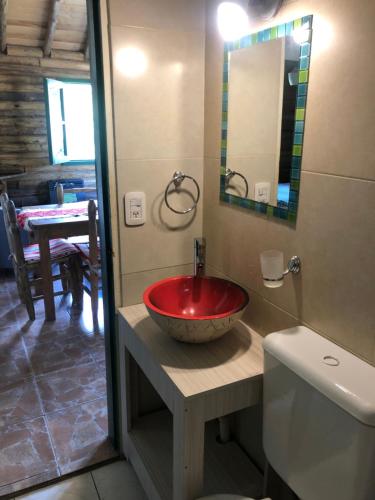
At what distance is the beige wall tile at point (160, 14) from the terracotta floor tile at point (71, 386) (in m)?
1.84

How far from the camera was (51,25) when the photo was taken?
4297 mm

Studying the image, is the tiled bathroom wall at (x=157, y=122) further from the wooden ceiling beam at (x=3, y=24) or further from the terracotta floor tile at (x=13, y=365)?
the wooden ceiling beam at (x=3, y=24)

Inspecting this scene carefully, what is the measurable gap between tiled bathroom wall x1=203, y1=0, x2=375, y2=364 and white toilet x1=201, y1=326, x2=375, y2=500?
4.1 inches

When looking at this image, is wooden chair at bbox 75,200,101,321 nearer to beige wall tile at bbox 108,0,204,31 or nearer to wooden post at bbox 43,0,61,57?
beige wall tile at bbox 108,0,204,31

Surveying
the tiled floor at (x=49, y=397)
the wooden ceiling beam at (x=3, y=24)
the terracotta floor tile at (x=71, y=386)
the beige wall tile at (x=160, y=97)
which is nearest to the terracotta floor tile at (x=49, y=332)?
the tiled floor at (x=49, y=397)

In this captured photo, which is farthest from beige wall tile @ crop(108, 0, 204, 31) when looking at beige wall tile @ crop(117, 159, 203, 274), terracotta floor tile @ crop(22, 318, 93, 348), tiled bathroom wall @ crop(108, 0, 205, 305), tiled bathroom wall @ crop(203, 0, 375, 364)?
terracotta floor tile @ crop(22, 318, 93, 348)

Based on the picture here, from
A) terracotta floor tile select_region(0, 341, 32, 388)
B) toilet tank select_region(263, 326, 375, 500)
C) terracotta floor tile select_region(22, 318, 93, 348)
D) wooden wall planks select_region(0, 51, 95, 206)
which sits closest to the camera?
toilet tank select_region(263, 326, 375, 500)

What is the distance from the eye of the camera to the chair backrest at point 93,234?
288cm

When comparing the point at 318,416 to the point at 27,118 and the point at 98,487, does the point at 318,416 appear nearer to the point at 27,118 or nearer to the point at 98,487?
the point at 98,487

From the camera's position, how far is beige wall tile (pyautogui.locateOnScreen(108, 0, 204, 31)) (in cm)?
140

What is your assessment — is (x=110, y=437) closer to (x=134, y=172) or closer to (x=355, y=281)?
(x=134, y=172)

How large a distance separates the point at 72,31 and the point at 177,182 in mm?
3804

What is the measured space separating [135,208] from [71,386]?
51.7 inches

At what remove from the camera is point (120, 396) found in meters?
1.81
